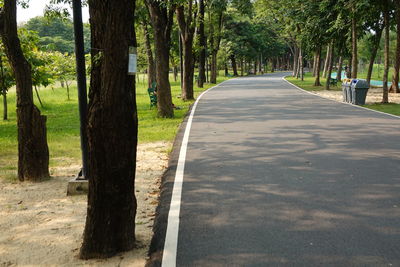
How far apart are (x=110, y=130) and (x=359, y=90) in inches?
666

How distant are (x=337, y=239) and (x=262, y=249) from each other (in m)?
0.83

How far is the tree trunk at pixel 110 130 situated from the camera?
429cm

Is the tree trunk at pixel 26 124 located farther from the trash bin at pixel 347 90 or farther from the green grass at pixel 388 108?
the trash bin at pixel 347 90

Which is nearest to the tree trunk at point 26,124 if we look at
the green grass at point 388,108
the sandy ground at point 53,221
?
the sandy ground at point 53,221

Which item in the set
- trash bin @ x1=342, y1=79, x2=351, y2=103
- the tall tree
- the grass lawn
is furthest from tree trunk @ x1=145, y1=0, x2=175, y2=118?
the tall tree

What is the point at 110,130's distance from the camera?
4.39 metres

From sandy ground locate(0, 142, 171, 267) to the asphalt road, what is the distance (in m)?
0.53

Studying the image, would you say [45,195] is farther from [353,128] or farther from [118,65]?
[353,128]

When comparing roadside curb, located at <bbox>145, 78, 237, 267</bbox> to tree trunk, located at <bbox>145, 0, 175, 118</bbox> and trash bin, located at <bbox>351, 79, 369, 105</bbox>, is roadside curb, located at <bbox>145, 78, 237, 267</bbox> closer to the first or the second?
tree trunk, located at <bbox>145, 0, 175, 118</bbox>

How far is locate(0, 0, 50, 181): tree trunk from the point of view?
25.0ft

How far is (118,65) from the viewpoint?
14.3 feet

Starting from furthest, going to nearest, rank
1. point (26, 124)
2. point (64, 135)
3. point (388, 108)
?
1. point (388, 108)
2. point (64, 135)
3. point (26, 124)

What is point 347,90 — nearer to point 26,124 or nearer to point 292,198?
point 292,198


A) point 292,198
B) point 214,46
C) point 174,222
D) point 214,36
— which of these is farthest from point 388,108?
point 214,46
